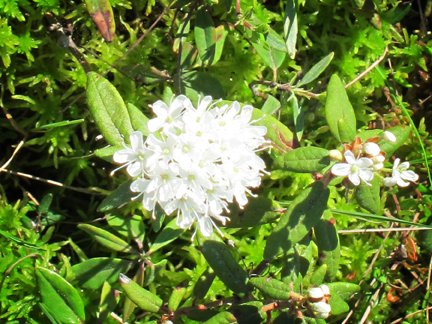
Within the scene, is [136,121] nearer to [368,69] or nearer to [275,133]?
[275,133]

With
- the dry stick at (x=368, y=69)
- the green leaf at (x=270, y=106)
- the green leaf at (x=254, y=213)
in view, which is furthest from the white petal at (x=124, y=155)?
the dry stick at (x=368, y=69)

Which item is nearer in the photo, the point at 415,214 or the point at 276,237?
the point at 276,237

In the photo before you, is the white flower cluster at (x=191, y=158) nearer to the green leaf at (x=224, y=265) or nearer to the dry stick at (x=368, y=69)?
the green leaf at (x=224, y=265)

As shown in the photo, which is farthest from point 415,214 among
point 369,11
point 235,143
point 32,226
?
point 32,226

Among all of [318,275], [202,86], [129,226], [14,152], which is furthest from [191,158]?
[14,152]

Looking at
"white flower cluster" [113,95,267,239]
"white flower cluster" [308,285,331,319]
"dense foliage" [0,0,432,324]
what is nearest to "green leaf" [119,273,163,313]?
"dense foliage" [0,0,432,324]

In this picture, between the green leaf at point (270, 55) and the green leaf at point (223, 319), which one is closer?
the green leaf at point (223, 319)

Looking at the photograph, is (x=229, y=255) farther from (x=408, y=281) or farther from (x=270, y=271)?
(x=408, y=281)
